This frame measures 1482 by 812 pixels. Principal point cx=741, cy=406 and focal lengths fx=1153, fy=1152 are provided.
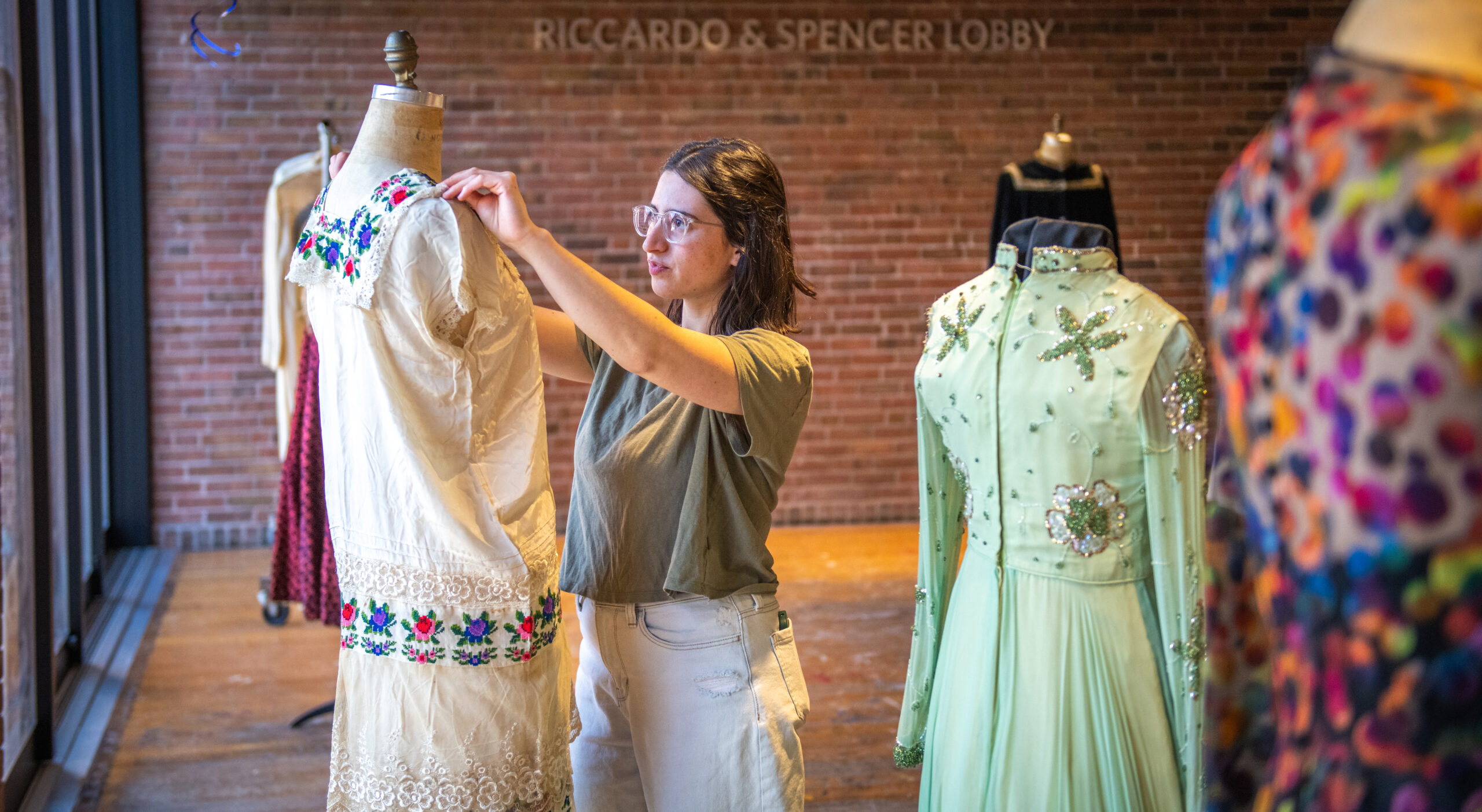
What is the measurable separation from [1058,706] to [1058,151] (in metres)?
3.38

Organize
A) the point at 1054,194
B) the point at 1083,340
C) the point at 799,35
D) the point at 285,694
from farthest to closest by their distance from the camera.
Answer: the point at 799,35
the point at 1054,194
the point at 285,694
the point at 1083,340

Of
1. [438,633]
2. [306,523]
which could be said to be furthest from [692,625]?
[306,523]

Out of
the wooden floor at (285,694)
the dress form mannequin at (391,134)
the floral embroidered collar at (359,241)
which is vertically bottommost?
the wooden floor at (285,694)

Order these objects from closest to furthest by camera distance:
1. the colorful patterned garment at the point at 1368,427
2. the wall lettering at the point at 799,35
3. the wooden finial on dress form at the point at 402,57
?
1. the colorful patterned garment at the point at 1368,427
2. the wooden finial on dress form at the point at 402,57
3. the wall lettering at the point at 799,35

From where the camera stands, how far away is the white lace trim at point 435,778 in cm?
123

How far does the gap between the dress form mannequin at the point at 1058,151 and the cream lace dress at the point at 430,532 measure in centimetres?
368

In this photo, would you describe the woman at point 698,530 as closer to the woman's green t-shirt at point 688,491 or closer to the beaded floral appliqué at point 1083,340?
the woman's green t-shirt at point 688,491

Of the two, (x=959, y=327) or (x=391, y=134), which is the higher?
(x=391, y=134)

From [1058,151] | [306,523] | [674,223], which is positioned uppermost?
[1058,151]

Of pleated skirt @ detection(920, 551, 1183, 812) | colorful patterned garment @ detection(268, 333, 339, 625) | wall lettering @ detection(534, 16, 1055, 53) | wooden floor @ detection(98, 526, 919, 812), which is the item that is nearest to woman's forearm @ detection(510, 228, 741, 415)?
pleated skirt @ detection(920, 551, 1183, 812)

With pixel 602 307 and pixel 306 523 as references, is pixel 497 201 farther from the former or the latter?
pixel 306 523

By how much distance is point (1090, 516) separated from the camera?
161 cm

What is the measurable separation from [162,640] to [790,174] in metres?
3.46

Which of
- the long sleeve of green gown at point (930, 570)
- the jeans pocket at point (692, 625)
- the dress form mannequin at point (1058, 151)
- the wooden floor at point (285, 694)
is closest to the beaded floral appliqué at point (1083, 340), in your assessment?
the long sleeve of green gown at point (930, 570)
